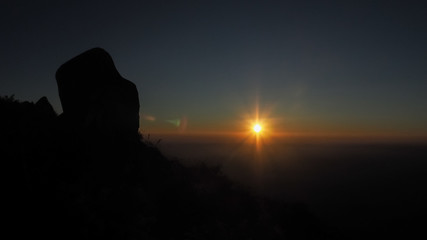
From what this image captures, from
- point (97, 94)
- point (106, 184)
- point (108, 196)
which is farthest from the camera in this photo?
point (97, 94)

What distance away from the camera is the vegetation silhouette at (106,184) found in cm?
886

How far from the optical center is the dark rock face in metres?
15.9

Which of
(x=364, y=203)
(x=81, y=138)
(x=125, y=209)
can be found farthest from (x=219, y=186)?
(x=364, y=203)

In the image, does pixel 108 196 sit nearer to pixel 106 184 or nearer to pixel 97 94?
pixel 106 184

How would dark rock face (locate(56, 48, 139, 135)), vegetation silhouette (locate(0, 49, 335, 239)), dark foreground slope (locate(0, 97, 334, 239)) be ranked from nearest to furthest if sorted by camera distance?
dark foreground slope (locate(0, 97, 334, 239)) < vegetation silhouette (locate(0, 49, 335, 239)) < dark rock face (locate(56, 48, 139, 135))

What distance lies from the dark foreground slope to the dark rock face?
1.84 meters

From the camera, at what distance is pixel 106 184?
10820mm

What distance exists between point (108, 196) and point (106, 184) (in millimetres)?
736

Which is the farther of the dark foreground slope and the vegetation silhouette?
the vegetation silhouette

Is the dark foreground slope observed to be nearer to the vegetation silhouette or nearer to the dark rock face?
the vegetation silhouette

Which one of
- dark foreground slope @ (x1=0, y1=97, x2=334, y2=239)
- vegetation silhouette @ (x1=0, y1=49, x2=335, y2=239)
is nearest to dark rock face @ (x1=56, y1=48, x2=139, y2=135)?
vegetation silhouette @ (x1=0, y1=49, x2=335, y2=239)

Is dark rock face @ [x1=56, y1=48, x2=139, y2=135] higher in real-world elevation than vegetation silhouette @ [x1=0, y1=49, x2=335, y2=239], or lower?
higher

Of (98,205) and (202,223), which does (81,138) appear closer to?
(98,205)

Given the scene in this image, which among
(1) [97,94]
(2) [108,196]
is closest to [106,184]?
(2) [108,196]
